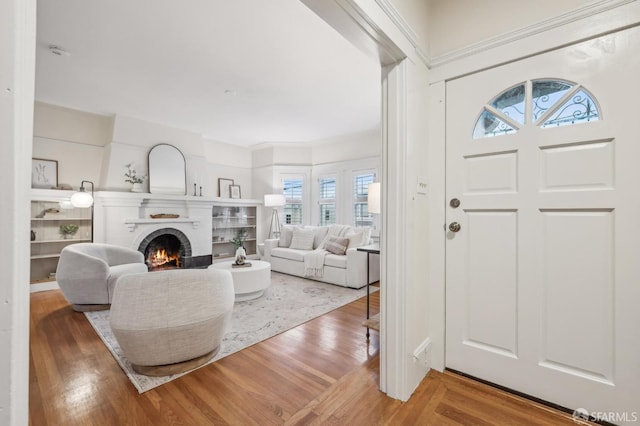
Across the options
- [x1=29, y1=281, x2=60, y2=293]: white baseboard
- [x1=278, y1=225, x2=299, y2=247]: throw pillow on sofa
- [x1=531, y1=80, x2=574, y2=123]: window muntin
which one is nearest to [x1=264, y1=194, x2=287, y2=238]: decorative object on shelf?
[x1=278, y1=225, x2=299, y2=247]: throw pillow on sofa

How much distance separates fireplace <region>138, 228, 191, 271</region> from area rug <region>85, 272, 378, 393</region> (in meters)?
1.99

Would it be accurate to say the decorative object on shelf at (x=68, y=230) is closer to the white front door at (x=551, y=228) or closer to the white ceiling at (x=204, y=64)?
the white ceiling at (x=204, y=64)

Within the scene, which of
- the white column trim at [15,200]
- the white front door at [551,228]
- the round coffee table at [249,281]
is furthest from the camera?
the round coffee table at [249,281]

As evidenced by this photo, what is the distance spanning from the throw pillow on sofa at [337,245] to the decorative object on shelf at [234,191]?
2836mm

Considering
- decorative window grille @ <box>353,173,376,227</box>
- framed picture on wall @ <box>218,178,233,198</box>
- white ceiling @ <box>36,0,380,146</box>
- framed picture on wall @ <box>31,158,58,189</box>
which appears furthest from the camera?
framed picture on wall @ <box>218,178,233,198</box>

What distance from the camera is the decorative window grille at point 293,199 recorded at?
6.35 metres

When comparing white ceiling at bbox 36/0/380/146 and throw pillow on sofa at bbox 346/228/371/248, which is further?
throw pillow on sofa at bbox 346/228/371/248

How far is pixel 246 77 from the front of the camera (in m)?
3.29

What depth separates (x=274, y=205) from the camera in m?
5.96

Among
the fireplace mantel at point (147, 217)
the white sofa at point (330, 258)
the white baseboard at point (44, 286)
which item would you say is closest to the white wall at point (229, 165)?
the fireplace mantel at point (147, 217)

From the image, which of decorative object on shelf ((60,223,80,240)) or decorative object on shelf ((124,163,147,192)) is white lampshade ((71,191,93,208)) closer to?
decorative object on shelf ((60,223,80,240))

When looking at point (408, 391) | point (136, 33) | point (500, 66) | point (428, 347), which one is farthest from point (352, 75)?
point (408, 391)

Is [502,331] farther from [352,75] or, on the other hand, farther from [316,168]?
[316,168]

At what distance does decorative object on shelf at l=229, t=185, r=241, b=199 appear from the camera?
6.29 meters
